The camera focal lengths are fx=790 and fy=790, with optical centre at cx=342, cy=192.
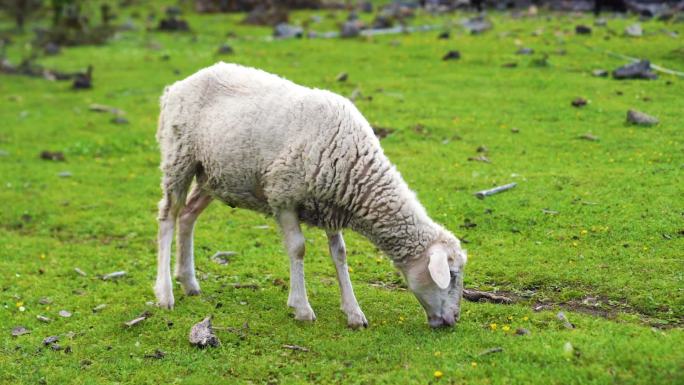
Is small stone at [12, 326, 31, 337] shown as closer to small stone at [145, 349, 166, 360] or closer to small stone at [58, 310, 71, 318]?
small stone at [58, 310, 71, 318]

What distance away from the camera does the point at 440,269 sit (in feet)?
25.8

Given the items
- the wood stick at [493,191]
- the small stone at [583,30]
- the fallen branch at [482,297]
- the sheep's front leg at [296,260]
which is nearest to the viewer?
the sheep's front leg at [296,260]

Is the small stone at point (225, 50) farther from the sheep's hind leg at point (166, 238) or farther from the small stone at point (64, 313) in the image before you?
the small stone at point (64, 313)

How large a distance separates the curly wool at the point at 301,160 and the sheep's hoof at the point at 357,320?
726 millimetres

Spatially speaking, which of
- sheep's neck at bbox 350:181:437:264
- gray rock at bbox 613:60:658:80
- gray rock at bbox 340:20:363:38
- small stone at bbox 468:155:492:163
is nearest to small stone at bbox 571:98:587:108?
gray rock at bbox 613:60:658:80

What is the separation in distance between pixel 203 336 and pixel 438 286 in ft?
8.13

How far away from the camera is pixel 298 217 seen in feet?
28.6

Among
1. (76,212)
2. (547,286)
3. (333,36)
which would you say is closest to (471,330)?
(547,286)

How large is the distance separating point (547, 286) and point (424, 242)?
1.99m

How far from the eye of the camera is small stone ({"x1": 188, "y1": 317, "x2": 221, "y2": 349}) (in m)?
8.13

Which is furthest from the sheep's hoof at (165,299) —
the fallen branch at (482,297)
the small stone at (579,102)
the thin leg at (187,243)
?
the small stone at (579,102)

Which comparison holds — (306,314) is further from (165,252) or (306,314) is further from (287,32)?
(287,32)

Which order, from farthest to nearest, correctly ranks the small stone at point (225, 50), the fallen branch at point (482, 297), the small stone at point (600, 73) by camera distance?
the small stone at point (225, 50)
the small stone at point (600, 73)
the fallen branch at point (482, 297)

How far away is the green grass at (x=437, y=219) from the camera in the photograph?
7562mm
